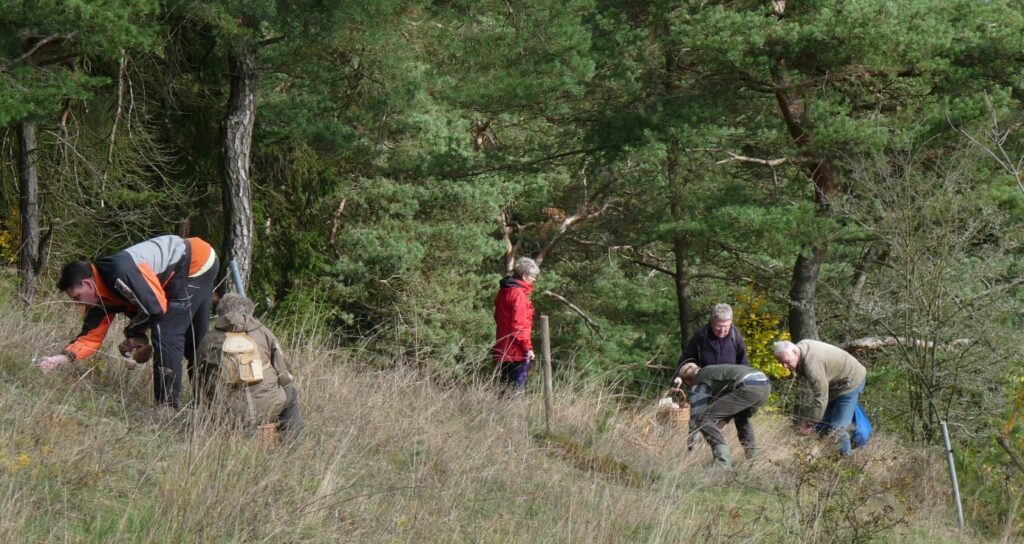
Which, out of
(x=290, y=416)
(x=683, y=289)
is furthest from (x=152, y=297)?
(x=683, y=289)

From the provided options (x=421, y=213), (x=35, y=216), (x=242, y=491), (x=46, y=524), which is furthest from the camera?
(x=421, y=213)

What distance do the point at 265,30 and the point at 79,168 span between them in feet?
12.1

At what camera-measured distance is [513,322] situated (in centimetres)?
934

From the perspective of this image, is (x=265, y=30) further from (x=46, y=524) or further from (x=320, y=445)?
(x=46, y=524)

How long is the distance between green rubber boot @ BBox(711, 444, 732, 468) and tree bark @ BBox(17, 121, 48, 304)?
321 inches

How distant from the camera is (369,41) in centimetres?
1189

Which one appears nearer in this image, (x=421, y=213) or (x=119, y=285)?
(x=119, y=285)

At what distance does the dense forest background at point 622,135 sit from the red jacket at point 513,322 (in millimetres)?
558

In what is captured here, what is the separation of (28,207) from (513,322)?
677cm

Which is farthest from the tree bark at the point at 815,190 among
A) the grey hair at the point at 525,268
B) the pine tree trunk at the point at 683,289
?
the grey hair at the point at 525,268

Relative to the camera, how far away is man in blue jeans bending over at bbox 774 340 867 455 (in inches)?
336

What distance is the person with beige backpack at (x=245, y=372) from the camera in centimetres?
588

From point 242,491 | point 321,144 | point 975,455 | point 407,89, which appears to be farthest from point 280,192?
point 242,491

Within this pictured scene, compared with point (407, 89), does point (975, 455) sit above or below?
below
